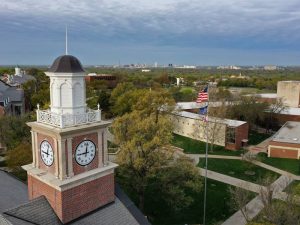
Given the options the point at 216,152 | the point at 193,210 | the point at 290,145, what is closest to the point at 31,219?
the point at 193,210

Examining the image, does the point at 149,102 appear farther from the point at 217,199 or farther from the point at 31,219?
the point at 31,219

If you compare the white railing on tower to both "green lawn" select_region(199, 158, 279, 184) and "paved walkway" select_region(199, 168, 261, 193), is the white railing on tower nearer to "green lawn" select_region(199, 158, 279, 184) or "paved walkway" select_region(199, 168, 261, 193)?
"paved walkway" select_region(199, 168, 261, 193)

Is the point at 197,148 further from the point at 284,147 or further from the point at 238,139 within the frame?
the point at 284,147

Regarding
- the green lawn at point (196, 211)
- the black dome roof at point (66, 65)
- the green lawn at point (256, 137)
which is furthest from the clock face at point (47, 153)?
the green lawn at point (256, 137)

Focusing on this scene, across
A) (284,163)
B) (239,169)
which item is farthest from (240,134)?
(239,169)

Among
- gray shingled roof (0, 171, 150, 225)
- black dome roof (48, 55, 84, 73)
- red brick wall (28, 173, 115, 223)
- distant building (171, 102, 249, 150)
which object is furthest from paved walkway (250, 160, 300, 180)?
black dome roof (48, 55, 84, 73)

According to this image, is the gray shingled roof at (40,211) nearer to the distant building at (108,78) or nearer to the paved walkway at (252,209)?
the paved walkway at (252,209)
